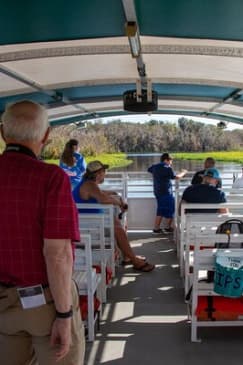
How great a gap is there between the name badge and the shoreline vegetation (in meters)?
8.32

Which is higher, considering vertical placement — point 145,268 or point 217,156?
point 217,156

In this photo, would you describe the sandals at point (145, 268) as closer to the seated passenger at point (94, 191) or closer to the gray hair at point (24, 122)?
the seated passenger at point (94, 191)

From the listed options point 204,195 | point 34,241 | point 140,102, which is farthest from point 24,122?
point 140,102

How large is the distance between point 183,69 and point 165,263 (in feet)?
8.01

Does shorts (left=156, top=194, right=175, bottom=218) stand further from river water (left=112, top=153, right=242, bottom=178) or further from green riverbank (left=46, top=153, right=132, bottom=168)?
green riverbank (left=46, top=153, right=132, bottom=168)

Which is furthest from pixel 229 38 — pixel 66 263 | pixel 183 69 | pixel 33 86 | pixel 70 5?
pixel 33 86

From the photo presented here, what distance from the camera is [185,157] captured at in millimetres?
10508

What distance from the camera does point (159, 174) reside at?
692cm

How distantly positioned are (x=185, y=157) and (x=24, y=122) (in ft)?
29.9

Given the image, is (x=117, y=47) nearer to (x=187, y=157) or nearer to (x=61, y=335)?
(x=61, y=335)

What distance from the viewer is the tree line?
10.8m

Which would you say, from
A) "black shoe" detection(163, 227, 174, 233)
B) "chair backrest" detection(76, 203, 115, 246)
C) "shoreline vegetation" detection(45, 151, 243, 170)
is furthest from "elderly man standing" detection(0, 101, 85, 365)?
"shoreline vegetation" detection(45, 151, 243, 170)

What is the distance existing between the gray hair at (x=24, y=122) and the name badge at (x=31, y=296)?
0.58 m

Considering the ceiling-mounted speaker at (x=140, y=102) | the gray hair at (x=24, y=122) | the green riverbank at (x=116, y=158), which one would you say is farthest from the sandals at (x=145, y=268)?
the green riverbank at (x=116, y=158)
